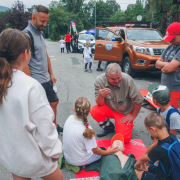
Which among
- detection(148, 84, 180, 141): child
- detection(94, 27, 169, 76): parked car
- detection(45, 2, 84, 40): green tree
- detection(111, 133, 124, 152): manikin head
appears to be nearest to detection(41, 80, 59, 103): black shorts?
detection(111, 133, 124, 152): manikin head

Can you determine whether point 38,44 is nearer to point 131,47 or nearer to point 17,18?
point 131,47

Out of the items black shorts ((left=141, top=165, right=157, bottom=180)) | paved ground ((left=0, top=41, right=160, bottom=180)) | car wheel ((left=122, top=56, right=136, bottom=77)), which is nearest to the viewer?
black shorts ((left=141, top=165, right=157, bottom=180))

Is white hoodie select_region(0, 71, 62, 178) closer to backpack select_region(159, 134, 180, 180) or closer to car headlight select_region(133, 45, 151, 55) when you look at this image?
backpack select_region(159, 134, 180, 180)

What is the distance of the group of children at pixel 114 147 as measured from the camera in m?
1.99

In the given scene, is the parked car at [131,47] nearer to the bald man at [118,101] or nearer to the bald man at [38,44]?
the bald man at [118,101]

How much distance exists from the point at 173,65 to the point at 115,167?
5.45 feet

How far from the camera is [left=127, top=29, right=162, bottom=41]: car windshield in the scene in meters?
7.82

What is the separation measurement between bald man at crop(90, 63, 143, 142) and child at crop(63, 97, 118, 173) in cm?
79

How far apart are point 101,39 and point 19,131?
25.2 feet

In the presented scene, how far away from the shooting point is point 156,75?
812cm

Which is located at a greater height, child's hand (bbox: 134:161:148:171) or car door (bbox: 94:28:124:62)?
car door (bbox: 94:28:124:62)

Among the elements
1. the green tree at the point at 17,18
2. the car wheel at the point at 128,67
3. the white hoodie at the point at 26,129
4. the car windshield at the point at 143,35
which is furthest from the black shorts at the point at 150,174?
the green tree at the point at 17,18

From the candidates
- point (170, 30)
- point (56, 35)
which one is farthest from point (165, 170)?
point (56, 35)

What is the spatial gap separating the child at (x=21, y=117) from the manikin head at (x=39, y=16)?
1.50m
